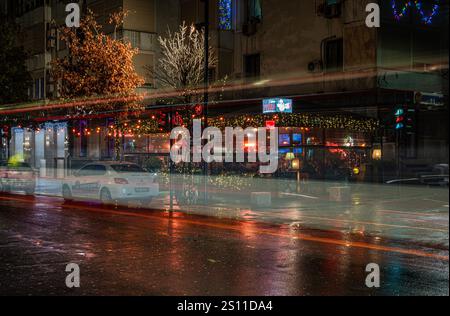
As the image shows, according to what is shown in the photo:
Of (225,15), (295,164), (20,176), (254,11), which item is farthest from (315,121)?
(20,176)

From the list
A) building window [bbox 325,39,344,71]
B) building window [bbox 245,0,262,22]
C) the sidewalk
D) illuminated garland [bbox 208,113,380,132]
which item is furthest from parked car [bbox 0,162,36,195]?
building window [bbox 325,39,344,71]

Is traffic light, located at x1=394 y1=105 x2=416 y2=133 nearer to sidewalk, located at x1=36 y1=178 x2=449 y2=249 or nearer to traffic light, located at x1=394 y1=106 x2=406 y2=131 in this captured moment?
traffic light, located at x1=394 y1=106 x2=406 y2=131

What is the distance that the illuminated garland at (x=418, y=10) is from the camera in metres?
25.3

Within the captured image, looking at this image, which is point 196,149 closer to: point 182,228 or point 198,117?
point 198,117

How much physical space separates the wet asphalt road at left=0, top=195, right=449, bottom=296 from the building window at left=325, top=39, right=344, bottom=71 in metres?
Answer: 13.5

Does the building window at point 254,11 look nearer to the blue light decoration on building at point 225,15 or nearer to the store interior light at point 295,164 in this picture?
the blue light decoration on building at point 225,15

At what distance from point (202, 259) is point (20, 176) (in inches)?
736

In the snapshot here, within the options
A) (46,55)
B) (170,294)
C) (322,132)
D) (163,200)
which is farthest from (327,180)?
(46,55)

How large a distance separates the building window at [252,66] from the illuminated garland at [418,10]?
7611 millimetres

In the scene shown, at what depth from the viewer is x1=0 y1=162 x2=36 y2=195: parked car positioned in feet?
84.7

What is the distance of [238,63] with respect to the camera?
102 ft

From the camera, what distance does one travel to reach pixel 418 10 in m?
26.3

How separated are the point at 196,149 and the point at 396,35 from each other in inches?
400

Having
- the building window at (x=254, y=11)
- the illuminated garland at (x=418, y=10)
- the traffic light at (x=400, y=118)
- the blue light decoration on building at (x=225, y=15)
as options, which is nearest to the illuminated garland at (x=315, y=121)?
the traffic light at (x=400, y=118)
